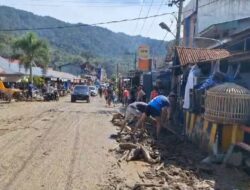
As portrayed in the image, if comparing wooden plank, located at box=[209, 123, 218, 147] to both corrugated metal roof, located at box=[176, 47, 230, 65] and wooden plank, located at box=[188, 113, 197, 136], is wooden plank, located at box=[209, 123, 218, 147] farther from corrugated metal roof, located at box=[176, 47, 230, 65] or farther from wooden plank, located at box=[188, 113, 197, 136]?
corrugated metal roof, located at box=[176, 47, 230, 65]

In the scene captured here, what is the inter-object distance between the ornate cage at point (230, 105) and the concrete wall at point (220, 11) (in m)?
20.3

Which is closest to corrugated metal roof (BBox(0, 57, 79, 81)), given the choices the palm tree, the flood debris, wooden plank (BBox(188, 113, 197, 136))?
the palm tree

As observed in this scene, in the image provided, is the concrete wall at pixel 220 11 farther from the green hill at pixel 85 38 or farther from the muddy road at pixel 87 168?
the green hill at pixel 85 38

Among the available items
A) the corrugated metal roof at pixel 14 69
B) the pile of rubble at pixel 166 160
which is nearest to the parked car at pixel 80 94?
the corrugated metal roof at pixel 14 69

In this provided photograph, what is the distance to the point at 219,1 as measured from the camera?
32.8m

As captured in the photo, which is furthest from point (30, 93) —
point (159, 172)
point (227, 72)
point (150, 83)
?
point (159, 172)

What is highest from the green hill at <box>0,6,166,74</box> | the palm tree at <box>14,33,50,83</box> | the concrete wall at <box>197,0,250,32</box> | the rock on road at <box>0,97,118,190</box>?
the green hill at <box>0,6,166,74</box>

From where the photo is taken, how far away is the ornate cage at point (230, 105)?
11.0 m

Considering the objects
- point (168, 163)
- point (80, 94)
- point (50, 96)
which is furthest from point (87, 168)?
point (50, 96)

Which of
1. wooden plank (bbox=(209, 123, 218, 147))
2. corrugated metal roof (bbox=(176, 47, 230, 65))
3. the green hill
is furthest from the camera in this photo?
the green hill

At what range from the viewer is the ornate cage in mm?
11008

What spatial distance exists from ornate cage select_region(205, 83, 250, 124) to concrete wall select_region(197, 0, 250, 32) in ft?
66.4

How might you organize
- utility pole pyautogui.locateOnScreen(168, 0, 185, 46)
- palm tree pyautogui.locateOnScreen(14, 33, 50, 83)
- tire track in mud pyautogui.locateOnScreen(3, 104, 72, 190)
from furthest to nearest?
1. palm tree pyautogui.locateOnScreen(14, 33, 50, 83)
2. utility pole pyautogui.locateOnScreen(168, 0, 185, 46)
3. tire track in mud pyautogui.locateOnScreen(3, 104, 72, 190)

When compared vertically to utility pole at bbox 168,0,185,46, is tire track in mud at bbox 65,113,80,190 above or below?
below
